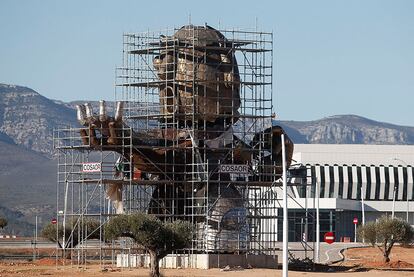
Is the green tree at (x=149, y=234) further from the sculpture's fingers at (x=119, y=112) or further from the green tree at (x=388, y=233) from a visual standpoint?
the green tree at (x=388, y=233)

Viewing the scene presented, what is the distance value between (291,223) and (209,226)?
2782 inches

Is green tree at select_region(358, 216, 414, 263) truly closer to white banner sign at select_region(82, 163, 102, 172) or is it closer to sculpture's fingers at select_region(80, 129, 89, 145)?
white banner sign at select_region(82, 163, 102, 172)

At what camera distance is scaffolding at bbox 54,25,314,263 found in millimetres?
89000

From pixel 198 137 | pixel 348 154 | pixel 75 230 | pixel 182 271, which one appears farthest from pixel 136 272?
pixel 348 154

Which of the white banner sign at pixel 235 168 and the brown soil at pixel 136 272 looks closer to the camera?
the brown soil at pixel 136 272

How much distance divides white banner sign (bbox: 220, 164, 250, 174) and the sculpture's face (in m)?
3.45

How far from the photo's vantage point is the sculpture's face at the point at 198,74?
9044 cm

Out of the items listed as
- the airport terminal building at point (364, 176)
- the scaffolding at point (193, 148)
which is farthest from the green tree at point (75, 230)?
the airport terminal building at point (364, 176)

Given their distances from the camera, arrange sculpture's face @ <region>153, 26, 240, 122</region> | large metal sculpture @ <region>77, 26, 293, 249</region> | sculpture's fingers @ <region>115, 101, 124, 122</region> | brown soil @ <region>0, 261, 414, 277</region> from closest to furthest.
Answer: brown soil @ <region>0, 261, 414, 277</region> < sculpture's fingers @ <region>115, 101, 124, 122</region> < large metal sculpture @ <region>77, 26, 293, 249</region> < sculpture's face @ <region>153, 26, 240, 122</region>

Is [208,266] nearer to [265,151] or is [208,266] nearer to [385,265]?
[265,151]

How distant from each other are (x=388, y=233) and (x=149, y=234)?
30998mm

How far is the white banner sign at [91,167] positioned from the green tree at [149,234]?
8.36 meters

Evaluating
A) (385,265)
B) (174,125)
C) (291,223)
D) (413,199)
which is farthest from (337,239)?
(174,125)

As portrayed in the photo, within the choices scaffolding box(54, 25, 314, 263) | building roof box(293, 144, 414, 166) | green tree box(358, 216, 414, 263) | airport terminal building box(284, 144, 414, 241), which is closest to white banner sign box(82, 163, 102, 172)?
scaffolding box(54, 25, 314, 263)
